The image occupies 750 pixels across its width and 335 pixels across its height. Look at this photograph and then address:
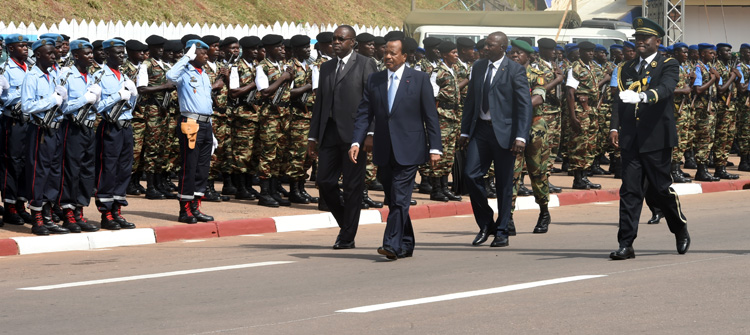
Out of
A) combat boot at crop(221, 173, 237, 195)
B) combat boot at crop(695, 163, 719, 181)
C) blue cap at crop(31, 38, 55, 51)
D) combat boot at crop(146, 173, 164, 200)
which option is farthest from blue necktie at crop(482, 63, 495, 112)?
combat boot at crop(695, 163, 719, 181)

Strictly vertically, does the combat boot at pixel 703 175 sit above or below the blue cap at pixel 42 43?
below

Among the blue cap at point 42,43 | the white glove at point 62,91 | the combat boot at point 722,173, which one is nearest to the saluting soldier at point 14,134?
the blue cap at point 42,43

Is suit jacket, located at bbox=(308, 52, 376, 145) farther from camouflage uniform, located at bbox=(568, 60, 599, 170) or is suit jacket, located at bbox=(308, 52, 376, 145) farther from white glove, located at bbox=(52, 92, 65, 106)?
camouflage uniform, located at bbox=(568, 60, 599, 170)

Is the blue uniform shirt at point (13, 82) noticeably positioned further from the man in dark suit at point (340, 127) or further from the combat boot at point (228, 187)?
the combat boot at point (228, 187)

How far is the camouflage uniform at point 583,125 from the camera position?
57.4 ft

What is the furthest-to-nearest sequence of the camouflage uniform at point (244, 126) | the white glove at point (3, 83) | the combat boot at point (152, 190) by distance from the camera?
the combat boot at point (152, 190) → the camouflage uniform at point (244, 126) → the white glove at point (3, 83)

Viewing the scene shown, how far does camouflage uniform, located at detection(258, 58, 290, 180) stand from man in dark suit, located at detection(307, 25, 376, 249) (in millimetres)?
3660

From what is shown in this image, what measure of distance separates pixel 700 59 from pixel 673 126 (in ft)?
31.5

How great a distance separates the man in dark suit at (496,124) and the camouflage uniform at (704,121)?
8.35 m

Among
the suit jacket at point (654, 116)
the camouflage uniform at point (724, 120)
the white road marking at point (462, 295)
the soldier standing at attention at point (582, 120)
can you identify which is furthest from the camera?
the camouflage uniform at point (724, 120)

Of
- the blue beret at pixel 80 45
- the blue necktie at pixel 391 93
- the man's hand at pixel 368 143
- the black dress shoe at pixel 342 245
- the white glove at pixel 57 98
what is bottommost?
the black dress shoe at pixel 342 245

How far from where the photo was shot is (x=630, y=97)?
9484 millimetres

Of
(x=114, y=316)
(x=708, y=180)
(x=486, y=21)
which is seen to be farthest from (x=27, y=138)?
(x=486, y=21)

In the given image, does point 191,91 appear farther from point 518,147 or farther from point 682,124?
point 682,124
